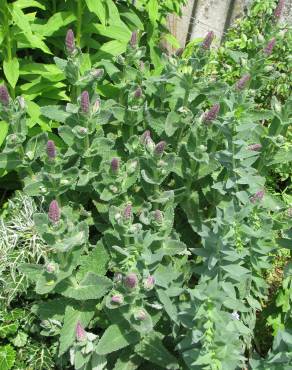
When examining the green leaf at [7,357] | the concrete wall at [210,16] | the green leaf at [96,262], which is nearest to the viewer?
the green leaf at [96,262]

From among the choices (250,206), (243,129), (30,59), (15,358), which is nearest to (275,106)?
(243,129)

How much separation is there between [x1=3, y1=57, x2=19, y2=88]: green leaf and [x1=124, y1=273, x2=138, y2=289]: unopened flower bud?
56.9 inches

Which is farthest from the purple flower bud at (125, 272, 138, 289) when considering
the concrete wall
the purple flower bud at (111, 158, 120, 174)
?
the concrete wall

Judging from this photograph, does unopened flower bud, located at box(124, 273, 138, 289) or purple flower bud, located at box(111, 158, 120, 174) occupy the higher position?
purple flower bud, located at box(111, 158, 120, 174)

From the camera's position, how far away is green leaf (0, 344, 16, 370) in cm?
284

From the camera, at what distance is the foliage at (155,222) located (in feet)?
7.59

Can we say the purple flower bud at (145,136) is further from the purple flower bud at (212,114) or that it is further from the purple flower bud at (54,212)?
the purple flower bud at (54,212)

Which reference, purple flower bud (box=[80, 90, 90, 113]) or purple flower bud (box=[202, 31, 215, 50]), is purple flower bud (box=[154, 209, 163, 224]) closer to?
purple flower bud (box=[80, 90, 90, 113])

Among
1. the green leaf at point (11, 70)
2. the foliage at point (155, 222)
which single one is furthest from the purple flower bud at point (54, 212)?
the green leaf at point (11, 70)

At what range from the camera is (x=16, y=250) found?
3115 mm

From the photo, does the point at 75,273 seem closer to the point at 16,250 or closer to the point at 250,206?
the point at 16,250

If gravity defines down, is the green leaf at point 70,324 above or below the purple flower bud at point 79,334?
below

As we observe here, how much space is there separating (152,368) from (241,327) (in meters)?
0.70

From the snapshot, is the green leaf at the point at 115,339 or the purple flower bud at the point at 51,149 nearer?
the green leaf at the point at 115,339
